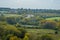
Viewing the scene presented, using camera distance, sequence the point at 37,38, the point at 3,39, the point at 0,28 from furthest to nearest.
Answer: the point at 0,28, the point at 3,39, the point at 37,38

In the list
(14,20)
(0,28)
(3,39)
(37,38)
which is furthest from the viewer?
(14,20)

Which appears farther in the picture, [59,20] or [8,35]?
[59,20]

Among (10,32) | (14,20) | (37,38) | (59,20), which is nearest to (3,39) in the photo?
(10,32)

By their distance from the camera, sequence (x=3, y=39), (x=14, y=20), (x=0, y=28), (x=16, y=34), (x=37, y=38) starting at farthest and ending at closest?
(x=14, y=20), (x=0, y=28), (x=16, y=34), (x=3, y=39), (x=37, y=38)

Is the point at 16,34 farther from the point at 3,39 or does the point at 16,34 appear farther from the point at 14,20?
the point at 14,20

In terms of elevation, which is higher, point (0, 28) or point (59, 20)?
point (0, 28)

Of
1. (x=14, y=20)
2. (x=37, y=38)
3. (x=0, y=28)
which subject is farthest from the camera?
(x=14, y=20)

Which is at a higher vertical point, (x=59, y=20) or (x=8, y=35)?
(x=8, y=35)

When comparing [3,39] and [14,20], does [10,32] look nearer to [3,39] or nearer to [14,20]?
[3,39]

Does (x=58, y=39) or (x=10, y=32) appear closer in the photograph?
(x=58, y=39)

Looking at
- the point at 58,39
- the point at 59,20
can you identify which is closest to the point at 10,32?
the point at 58,39
